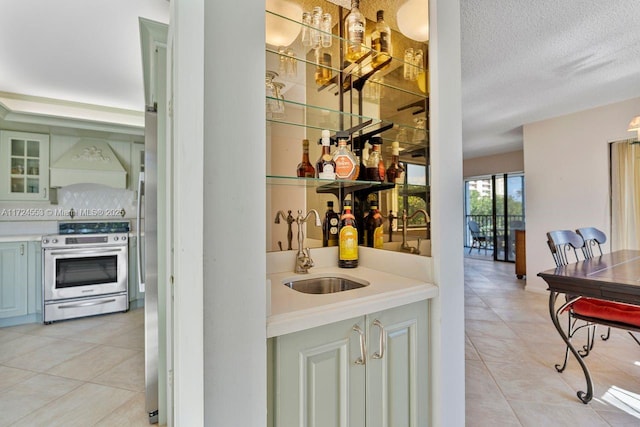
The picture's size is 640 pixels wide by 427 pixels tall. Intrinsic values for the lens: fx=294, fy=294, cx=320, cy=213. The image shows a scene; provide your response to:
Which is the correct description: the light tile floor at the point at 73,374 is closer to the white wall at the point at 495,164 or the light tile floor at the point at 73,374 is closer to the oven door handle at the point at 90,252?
the oven door handle at the point at 90,252

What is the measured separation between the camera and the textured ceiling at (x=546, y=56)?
193 centimetres

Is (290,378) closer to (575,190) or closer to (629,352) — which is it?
(629,352)


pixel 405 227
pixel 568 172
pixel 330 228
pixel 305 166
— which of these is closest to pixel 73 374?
pixel 330 228

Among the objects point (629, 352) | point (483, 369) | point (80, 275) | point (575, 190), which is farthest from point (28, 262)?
point (575, 190)

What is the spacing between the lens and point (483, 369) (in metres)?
2.15

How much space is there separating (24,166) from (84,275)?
1453 mm

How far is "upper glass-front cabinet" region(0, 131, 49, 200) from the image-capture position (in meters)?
3.28

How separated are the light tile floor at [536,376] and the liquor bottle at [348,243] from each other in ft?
3.61

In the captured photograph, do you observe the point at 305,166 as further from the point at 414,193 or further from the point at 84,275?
the point at 84,275

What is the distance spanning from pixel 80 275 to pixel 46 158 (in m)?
1.46

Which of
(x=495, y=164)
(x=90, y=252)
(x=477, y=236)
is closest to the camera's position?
(x=90, y=252)

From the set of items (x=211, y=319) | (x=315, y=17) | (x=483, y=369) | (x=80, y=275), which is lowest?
(x=483, y=369)

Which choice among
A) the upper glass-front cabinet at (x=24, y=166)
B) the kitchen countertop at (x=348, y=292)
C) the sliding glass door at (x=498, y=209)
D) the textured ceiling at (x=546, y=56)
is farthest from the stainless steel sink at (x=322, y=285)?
the sliding glass door at (x=498, y=209)

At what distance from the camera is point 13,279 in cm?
308
